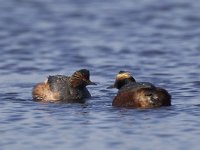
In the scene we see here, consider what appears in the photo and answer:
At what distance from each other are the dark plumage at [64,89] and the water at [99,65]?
0.32 m

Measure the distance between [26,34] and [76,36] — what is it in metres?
1.81

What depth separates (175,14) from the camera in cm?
3703

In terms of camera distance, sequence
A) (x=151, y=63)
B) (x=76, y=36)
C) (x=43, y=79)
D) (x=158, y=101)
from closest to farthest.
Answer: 1. (x=158, y=101)
2. (x=43, y=79)
3. (x=151, y=63)
4. (x=76, y=36)

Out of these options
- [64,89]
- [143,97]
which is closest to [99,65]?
[64,89]

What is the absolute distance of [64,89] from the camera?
74.2 ft

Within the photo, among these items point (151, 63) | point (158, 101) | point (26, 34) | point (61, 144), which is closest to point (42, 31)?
point (26, 34)

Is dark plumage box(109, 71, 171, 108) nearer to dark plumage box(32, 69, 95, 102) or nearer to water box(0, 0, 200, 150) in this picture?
water box(0, 0, 200, 150)

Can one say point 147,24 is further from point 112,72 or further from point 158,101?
point 158,101

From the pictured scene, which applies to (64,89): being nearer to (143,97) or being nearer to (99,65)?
(143,97)

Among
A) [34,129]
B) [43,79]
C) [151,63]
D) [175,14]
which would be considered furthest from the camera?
[175,14]

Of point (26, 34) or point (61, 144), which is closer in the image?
point (61, 144)

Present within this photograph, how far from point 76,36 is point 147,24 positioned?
3477mm

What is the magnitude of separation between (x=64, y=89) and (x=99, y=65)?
13.9 ft

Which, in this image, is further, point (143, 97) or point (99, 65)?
point (99, 65)
